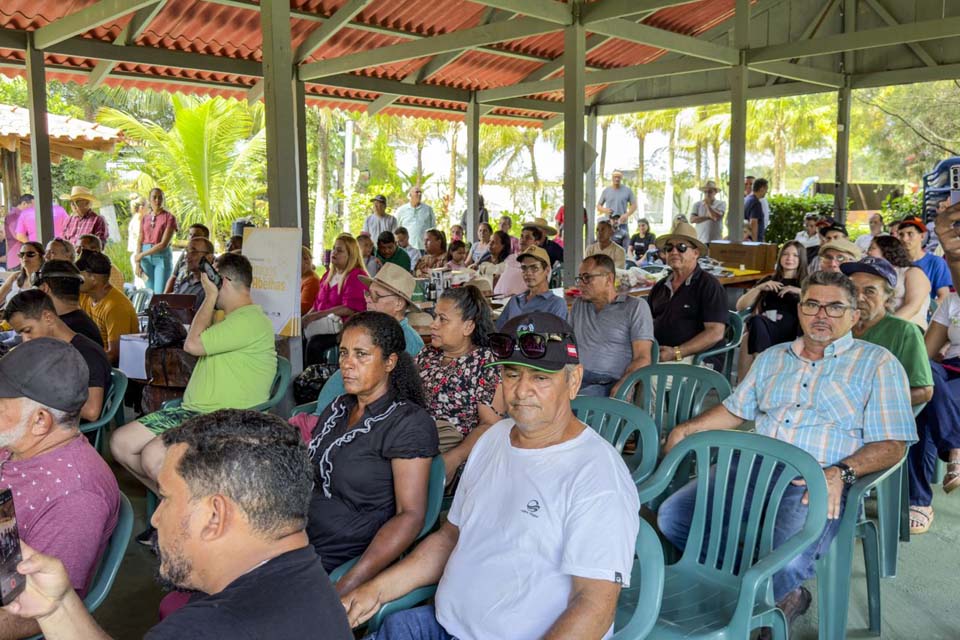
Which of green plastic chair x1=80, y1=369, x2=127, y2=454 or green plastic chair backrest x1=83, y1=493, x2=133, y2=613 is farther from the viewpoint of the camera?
green plastic chair x1=80, y1=369, x2=127, y2=454

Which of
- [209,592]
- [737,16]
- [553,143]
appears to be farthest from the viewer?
[553,143]

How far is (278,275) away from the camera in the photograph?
15.5 feet

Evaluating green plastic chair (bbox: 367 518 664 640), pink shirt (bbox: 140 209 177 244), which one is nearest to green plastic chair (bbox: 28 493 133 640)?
green plastic chair (bbox: 367 518 664 640)

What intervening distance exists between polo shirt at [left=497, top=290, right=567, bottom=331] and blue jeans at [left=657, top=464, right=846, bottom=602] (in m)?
1.96

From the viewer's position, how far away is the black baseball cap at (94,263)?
4961mm

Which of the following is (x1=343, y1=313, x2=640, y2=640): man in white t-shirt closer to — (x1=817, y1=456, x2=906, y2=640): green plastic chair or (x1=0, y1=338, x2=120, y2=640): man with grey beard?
(x1=0, y1=338, x2=120, y2=640): man with grey beard

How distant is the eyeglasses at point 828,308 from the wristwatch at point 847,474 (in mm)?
515

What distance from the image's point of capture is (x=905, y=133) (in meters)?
32.7

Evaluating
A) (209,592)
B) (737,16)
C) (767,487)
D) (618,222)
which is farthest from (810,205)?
(209,592)

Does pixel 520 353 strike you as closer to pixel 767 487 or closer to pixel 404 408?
pixel 404 408

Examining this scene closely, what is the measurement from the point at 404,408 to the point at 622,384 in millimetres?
1541

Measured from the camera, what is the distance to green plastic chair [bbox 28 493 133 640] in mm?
2061

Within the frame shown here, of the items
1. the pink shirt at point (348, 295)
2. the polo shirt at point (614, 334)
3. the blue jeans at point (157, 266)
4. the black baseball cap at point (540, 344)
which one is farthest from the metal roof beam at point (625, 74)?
the black baseball cap at point (540, 344)

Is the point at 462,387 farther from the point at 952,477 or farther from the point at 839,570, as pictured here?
the point at 952,477
